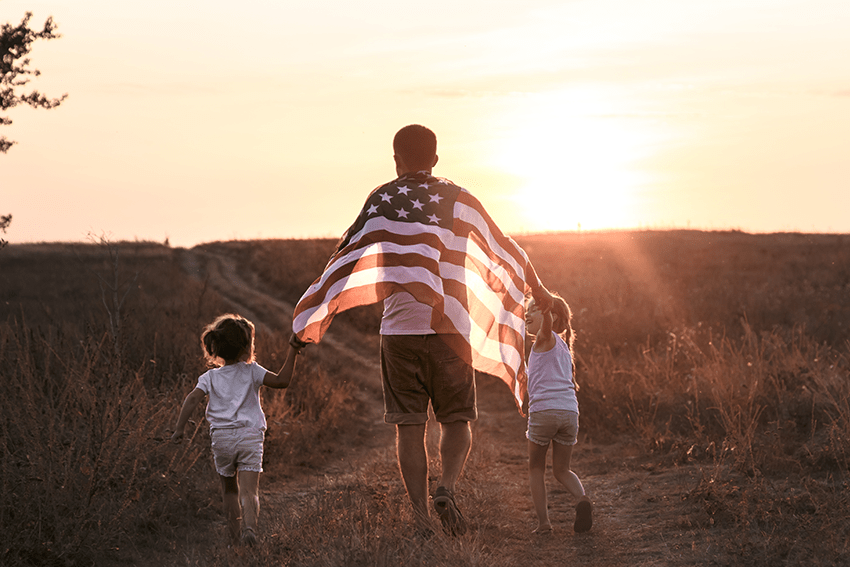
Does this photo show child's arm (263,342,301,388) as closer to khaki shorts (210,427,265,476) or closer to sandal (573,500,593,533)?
khaki shorts (210,427,265,476)

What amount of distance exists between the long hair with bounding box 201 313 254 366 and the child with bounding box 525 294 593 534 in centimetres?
219

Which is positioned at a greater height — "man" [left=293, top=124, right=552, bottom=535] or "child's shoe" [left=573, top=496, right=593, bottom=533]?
"man" [left=293, top=124, right=552, bottom=535]

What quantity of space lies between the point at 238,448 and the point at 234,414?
0.23 meters

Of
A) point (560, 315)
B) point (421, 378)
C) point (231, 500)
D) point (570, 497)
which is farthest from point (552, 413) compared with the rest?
point (231, 500)

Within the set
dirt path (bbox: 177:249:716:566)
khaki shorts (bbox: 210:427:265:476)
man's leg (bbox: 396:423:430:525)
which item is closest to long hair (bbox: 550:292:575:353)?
man's leg (bbox: 396:423:430:525)

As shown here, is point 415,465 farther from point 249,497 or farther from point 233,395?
point 233,395

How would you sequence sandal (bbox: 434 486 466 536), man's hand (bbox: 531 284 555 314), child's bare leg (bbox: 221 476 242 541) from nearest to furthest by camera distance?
sandal (bbox: 434 486 466 536) < child's bare leg (bbox: 221 476 242 541) < man's hand (bbox: 531 284 555 314)

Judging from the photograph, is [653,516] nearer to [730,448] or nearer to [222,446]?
[730,448]

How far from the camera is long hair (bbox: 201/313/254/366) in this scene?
16.8 ft

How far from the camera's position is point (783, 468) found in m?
6.84

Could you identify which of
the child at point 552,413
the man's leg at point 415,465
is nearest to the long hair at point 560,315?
the child at point 552,413

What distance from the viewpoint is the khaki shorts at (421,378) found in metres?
4.91

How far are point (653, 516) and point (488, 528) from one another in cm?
146

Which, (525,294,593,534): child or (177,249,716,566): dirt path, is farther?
(525,294,593,534): child
